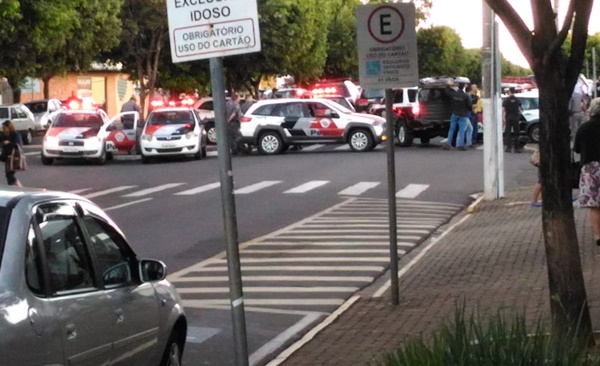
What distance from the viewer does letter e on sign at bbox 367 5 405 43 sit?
1245 centimetres

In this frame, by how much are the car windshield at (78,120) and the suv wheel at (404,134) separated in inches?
384

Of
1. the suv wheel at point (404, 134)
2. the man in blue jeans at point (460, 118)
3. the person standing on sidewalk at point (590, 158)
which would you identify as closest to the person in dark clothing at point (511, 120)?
A: the man in blue jeans at point (460, 118)

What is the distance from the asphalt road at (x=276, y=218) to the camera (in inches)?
495

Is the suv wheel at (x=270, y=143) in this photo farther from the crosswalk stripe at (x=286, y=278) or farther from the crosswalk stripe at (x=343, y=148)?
the crosswalk stripe at (x=286, y=278)

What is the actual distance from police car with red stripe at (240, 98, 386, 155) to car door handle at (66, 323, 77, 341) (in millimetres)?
32201

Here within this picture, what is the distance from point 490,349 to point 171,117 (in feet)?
104

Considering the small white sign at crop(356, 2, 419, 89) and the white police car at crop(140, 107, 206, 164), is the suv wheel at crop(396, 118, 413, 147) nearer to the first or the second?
the white police car at crop(140, 107, 206, 164)

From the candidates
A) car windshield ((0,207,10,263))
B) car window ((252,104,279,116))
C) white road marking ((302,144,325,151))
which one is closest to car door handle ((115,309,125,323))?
car windshield ((0,207,10,263))

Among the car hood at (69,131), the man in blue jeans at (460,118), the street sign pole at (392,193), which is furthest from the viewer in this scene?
the man in blue jeans at (460,118)

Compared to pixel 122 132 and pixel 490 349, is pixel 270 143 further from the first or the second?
pixel 490 349

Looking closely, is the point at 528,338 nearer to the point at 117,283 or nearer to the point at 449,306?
the point at 117,283

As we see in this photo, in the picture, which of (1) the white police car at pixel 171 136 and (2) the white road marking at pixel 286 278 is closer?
(2) the white road marking at pixel 286 278

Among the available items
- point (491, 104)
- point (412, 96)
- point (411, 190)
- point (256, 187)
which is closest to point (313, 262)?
point (491, 104)

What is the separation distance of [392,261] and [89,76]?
65.4 m
